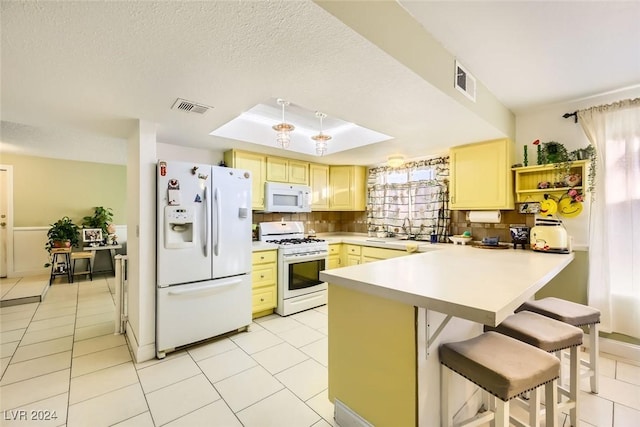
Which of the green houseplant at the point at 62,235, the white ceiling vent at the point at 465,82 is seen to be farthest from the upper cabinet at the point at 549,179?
the green houseplant at the point at 62,235

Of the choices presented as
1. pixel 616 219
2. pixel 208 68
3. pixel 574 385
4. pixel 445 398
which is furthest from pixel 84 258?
pixel 616 219

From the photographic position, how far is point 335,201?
4574 mm

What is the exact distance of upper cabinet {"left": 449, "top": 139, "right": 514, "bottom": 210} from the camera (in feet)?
9.44

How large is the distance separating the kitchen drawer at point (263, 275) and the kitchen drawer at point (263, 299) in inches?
2.9

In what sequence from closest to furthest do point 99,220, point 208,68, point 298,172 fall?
1. point 208,68
2. point 298,172
3. point 99,220

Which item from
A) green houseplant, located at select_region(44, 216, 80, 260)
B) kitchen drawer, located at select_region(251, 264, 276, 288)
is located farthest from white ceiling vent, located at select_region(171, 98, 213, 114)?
green houseplant, located at select_region(44, 216, 80, 260)

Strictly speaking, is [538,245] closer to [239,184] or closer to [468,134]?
[468,134]

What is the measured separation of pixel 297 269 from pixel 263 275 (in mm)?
448

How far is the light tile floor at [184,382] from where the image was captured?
1.69 metres

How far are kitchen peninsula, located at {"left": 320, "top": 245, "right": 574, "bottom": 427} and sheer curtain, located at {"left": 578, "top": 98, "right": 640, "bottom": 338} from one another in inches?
43.9

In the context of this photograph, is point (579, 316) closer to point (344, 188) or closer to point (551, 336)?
point (551, 336)

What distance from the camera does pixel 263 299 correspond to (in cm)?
332

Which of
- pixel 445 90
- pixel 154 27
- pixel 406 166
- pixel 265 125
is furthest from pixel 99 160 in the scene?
pixel 445 90

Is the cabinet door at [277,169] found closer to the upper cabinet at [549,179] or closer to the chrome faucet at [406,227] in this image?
the chrome faucet at [406,227]
